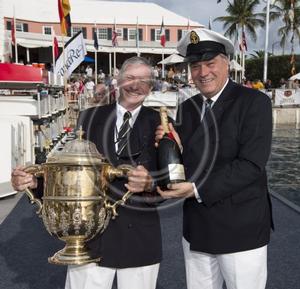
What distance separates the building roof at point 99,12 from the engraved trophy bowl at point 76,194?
4285 centimetres

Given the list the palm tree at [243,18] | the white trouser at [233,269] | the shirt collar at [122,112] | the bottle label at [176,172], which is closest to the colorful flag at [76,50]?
the shirt collar at [122,112]

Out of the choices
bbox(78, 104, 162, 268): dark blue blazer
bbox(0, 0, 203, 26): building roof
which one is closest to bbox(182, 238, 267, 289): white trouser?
bbox(78, 104, 162, 268): dark blue blazer

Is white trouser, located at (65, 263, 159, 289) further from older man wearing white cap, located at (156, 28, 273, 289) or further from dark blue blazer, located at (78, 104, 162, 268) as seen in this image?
older man wearing white cap, located at (156, 28, 273, 289)

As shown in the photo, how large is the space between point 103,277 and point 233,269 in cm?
69

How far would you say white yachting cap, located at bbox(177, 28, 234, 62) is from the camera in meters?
2.27

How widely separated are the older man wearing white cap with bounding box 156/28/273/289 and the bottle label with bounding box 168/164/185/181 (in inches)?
A: 3.2

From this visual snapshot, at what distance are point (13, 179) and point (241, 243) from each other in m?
1.21

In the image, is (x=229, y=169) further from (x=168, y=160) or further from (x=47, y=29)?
(x=47, y=29)

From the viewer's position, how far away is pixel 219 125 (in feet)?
7.35

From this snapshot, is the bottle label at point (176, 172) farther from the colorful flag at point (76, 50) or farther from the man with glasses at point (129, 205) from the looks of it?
the colorful flag at point (76, 50)

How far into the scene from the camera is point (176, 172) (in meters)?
2.00

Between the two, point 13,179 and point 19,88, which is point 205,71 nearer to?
point 13,179

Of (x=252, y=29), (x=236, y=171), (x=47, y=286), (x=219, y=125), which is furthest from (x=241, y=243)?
(x=252, y=29)

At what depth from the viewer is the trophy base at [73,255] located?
6.75 ft
